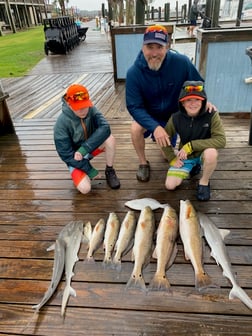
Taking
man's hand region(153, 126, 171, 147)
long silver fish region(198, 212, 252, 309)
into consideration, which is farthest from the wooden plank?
man's hand region(153, 126, 171, 147)

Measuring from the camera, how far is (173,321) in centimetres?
171

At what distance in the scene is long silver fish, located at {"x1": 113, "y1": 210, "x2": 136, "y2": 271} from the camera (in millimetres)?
2129

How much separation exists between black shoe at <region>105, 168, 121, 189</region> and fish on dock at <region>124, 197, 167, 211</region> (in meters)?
0.35

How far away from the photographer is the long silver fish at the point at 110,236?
2.15 meters

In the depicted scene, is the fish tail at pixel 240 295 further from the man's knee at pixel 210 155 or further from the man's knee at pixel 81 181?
the man's knee at pixel 81 181

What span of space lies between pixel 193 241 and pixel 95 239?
0.81m

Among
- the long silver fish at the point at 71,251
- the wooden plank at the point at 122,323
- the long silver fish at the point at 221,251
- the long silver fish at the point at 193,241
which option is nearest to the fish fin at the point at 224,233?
the long silver fish at the point at 221,251

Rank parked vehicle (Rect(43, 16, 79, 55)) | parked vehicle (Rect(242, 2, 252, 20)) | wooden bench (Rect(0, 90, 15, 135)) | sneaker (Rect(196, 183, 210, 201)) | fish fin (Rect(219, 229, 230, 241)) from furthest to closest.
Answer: parked vehicle (Rect(43, 16, 79, 55))
parked vehicle (Rect(242, 2, 252, 20))
wooden bench (Rect(0, 90, 15, 135))
sneaker (Rect(196, 183, 210, 201))
fish fin (Rect(219, 229, 230, 241))

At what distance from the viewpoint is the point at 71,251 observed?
2.21 m

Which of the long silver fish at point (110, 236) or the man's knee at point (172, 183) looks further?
the man's knee at point (172, 183)

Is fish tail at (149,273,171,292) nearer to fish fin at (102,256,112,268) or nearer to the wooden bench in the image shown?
fish fin at (102,256,112,268)

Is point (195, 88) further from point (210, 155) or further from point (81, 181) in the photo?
point (81, 181)

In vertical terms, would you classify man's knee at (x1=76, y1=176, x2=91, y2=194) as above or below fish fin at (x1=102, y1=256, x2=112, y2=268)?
above

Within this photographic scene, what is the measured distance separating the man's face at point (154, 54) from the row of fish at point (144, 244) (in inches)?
56.6
